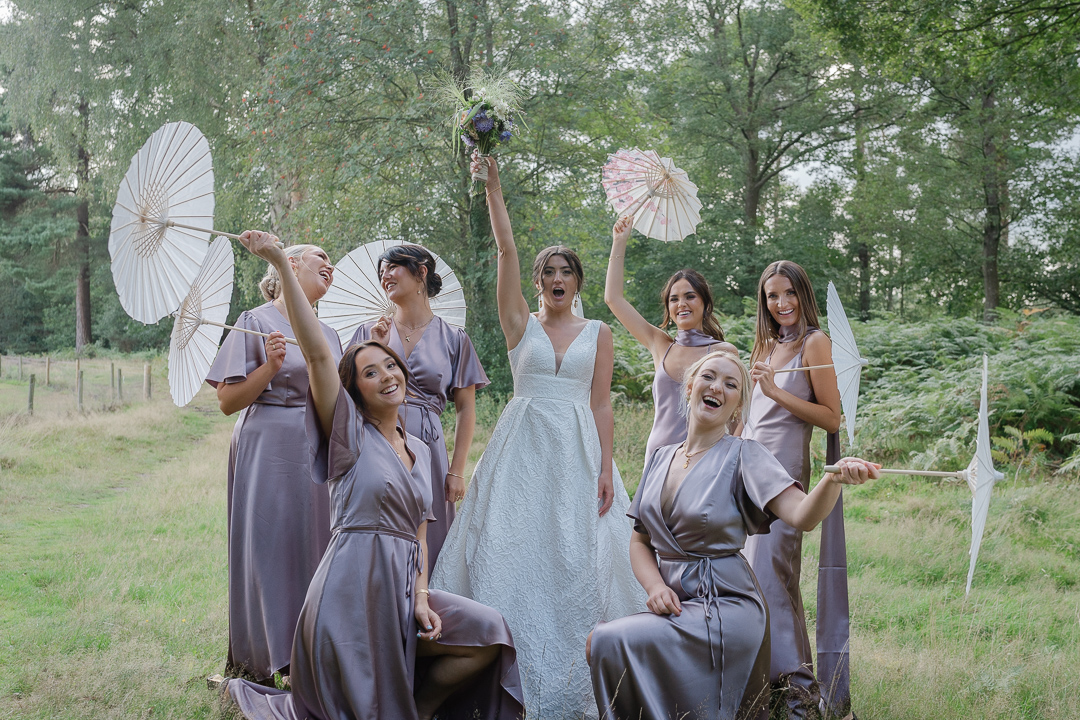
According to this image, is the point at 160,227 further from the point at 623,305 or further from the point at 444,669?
the point at 623,305

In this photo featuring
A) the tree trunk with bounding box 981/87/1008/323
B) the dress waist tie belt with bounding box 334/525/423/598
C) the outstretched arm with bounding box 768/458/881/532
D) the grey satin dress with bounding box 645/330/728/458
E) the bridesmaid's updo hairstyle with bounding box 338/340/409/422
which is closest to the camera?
the outstretched arm with bounding box 768/458/881/532

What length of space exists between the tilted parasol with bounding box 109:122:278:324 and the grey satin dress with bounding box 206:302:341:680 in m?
0.55

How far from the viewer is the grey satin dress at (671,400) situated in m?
4.39

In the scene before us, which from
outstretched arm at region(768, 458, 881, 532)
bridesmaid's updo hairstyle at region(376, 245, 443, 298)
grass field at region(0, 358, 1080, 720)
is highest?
bridesmaid's updo hairstyle at region(376, 245, 443, 298)

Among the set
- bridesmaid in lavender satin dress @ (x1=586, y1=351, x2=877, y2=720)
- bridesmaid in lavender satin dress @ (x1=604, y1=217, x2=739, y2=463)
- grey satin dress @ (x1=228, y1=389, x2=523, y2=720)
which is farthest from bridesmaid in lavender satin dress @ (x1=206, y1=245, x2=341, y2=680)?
bridesmaid in lavender satin dress @ (x1=604, y1=217, x2=739, y2=463)

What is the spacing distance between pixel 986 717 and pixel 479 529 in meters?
2.41

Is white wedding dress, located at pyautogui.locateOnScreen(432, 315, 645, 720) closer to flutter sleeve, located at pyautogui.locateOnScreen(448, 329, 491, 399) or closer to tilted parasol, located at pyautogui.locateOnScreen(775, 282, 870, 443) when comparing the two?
flutter sleeve, located at pyautogui.locateOnScreen(448, 329, 491, 399)

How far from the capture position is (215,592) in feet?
19.2

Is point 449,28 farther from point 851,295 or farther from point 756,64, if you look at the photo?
point 851,295

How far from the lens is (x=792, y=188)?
2709 cm

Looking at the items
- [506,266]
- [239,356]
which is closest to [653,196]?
[506,266]

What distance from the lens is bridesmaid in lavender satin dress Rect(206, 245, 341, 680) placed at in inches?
146

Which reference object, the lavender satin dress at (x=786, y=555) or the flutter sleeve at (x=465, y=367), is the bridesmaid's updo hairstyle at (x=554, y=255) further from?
the lavender satin dress at (x=786, y=555)

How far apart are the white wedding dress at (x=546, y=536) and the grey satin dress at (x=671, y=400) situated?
37cm
